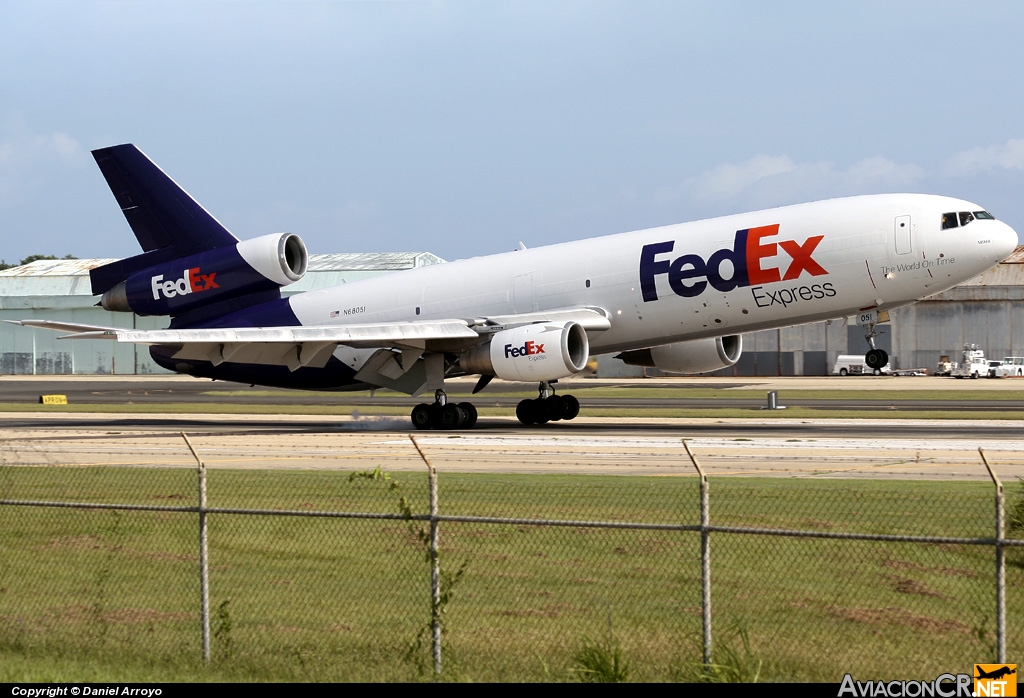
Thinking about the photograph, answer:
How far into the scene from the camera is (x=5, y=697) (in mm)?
9664

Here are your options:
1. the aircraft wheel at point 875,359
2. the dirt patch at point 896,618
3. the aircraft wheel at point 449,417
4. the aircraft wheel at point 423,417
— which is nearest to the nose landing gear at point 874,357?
the aircraft wheel at point 875,359

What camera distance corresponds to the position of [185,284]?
39188mm

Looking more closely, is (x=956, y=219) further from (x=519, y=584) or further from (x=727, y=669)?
(x=727, y=669)

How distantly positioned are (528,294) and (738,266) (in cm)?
699

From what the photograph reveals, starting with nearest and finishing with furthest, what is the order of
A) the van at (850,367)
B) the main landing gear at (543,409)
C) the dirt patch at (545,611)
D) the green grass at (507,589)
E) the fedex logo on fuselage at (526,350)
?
1. the green grass at (507,589)
2. the dirt patch at (545,611)
3. the fedex logo on fuselage at (526,350)
4. the main landing gear at (543,409)
5. the van at (850,367)

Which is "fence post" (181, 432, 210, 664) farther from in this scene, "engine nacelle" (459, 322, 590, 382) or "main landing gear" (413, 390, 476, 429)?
"main landing gear" (413, 390, 476, 429)

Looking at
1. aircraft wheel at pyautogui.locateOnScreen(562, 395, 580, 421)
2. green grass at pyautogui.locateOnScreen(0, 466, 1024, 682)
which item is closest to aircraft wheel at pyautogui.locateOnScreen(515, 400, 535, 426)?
aircraft wheel at pyautogui.locateOnScreen(562, 395, 580, 421)

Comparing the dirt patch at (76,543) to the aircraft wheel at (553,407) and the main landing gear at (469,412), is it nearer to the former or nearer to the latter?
the main landing gear at (469,412)

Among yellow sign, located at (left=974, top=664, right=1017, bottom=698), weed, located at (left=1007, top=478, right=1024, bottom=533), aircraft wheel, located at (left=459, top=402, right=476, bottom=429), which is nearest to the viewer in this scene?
yellow sign, located at (left=974, top=664, right=1017, bottom=698)

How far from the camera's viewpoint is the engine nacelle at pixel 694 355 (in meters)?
37.0

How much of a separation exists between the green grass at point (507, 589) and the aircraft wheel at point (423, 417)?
1532 centimetres

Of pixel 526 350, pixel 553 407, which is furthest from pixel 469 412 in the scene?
pixel 526 350

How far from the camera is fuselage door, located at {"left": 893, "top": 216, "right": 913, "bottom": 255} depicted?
2977 cm

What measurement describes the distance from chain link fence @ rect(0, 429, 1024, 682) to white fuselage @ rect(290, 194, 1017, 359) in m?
11.4
